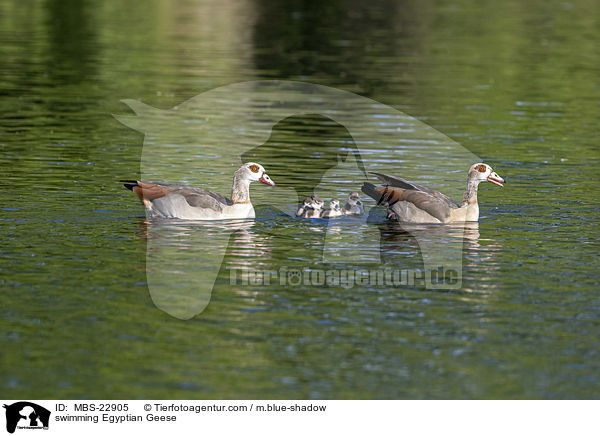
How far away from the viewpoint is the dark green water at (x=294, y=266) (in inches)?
452

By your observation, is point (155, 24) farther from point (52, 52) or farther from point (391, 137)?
point (391, 137)

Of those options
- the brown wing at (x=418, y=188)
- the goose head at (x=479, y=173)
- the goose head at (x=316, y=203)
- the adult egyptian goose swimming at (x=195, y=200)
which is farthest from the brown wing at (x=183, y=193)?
the goose head at (x=479, y=173)

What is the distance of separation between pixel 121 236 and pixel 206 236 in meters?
1.35

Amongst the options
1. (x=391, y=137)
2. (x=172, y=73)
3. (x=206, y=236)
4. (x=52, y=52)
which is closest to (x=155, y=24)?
(x=52, y=52)

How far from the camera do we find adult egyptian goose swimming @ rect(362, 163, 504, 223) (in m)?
18.7

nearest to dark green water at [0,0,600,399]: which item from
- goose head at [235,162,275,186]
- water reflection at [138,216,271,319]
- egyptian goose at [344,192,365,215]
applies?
water reflection at [138,216,271,319]

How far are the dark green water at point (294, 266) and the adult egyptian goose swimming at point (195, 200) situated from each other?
43 cm

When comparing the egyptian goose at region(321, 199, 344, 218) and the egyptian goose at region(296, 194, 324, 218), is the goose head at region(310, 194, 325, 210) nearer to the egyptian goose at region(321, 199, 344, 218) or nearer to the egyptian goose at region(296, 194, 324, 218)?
the egyptian goose at region(296, 194, 324, 218)
